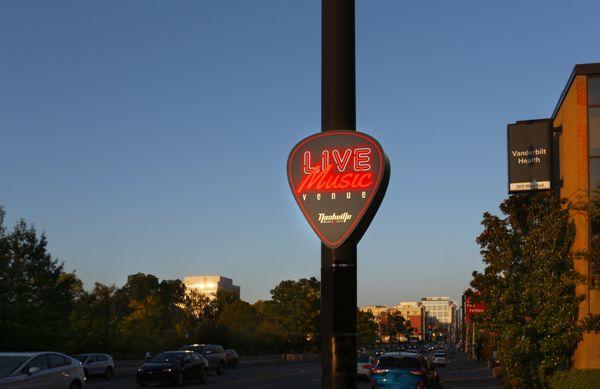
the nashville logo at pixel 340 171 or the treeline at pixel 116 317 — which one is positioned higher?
the nashville logo at pixel 340 171

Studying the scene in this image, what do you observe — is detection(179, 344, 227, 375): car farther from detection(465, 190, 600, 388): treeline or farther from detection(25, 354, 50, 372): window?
detection(25, 354, 50, 372): window

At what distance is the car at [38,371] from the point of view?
18.6 meters

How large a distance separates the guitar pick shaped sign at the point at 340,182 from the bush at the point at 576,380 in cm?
1604

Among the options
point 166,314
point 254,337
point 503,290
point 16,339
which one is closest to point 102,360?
point 16,339

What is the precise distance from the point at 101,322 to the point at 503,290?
50.9 meters

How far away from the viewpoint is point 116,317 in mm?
89938

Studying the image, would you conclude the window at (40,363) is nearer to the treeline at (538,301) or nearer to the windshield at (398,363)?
the windshield at (398,363)

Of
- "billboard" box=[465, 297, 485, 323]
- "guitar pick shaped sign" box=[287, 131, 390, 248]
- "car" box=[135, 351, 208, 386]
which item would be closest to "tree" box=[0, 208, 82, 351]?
"car" box=[135, 351, 208, 386]

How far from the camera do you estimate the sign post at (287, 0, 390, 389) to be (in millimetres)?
4098

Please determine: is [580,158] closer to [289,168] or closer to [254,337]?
[289,168]

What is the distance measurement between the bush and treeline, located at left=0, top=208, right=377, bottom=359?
34.8 metres

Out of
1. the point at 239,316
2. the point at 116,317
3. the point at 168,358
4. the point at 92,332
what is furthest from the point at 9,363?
the point at 239,316

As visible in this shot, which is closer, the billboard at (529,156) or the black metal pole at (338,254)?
the black metal pole at (338,254)

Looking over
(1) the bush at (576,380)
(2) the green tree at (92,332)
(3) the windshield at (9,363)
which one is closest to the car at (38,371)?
(3) the windshield at (9,363)
